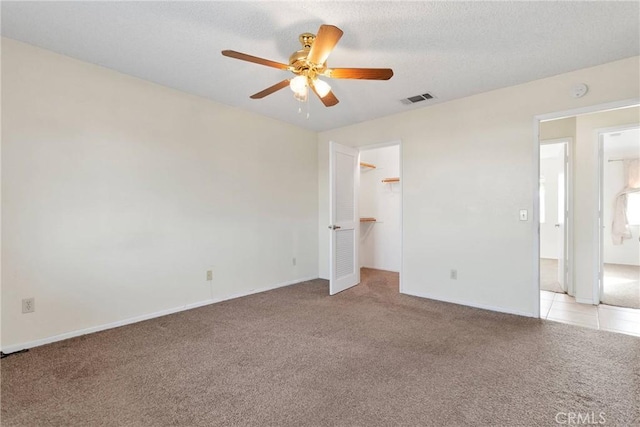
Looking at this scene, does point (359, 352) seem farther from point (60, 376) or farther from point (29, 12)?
point (29, 12)

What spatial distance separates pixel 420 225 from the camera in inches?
154

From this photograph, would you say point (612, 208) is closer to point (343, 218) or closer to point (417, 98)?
point (417, 98)

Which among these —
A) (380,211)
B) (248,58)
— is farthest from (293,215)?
(248,58)

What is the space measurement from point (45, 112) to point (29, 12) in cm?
79

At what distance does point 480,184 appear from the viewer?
346 cm

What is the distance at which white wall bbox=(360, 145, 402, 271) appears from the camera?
18.5ft

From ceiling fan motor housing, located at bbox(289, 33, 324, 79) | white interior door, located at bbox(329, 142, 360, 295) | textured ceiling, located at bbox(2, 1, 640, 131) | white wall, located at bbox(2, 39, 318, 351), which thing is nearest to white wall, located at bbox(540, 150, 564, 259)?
textured ceiling, located at bbox(2, 1, 640, 131)

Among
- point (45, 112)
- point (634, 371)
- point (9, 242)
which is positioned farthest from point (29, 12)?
point (634, 371)

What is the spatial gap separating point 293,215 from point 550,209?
20.6 feet

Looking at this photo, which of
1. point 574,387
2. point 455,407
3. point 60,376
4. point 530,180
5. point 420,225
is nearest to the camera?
point 455,407

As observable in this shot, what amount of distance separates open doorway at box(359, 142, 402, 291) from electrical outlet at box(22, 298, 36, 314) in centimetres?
438

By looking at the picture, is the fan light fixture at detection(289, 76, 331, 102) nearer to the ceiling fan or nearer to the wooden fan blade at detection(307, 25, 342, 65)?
the ceiling fan

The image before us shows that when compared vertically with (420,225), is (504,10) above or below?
above

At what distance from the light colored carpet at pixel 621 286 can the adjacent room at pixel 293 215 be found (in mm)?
89
